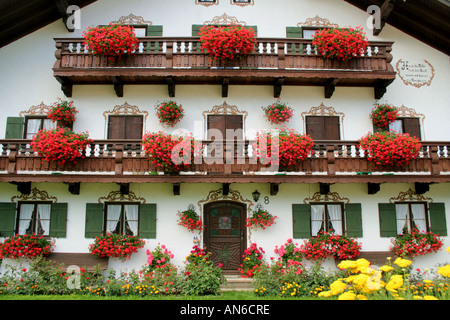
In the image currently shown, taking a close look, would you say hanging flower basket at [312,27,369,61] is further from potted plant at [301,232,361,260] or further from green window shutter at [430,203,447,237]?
potted plant at [301,232,361,260]

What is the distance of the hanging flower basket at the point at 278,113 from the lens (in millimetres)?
13227

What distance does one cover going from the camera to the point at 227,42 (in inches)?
495

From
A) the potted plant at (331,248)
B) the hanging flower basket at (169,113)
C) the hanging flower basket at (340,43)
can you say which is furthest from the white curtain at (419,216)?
the hanging flower basket at (169,113)

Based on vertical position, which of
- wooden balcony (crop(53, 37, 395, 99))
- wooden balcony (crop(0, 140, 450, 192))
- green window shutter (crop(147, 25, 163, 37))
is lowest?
wooden balcony (crop(0, 140, 450, 192))

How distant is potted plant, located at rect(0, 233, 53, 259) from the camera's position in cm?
1193

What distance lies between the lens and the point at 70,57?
13141 millimetres

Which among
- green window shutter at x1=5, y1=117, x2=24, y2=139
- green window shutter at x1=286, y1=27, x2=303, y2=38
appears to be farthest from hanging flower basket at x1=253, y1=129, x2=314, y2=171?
green window shutter at x1=5, y1=117, x2=24, y2=139

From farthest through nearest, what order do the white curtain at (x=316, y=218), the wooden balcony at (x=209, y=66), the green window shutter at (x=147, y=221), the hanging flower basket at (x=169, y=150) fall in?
the white curtain at (x=316, y=218) < the wooden balcony at (x=209, y=66) < the green window shutter at (x=147, y=221) < the hanging flower basket at (x=169, y=150)

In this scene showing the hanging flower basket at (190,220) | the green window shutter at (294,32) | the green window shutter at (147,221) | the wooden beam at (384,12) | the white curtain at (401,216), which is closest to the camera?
the hanging flower basket at (190,220)

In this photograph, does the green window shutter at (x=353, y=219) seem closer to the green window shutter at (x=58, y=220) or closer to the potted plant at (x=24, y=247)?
the green window shutter at (x=58, y=220)

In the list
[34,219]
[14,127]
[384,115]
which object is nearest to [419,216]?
[384,115]

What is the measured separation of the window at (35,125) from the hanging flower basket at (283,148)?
772cm

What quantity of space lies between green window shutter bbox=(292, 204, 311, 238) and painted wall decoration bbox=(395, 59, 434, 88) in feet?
21.2

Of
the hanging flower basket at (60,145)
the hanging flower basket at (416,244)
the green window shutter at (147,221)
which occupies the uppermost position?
the hanging flower basket at (60,145)
